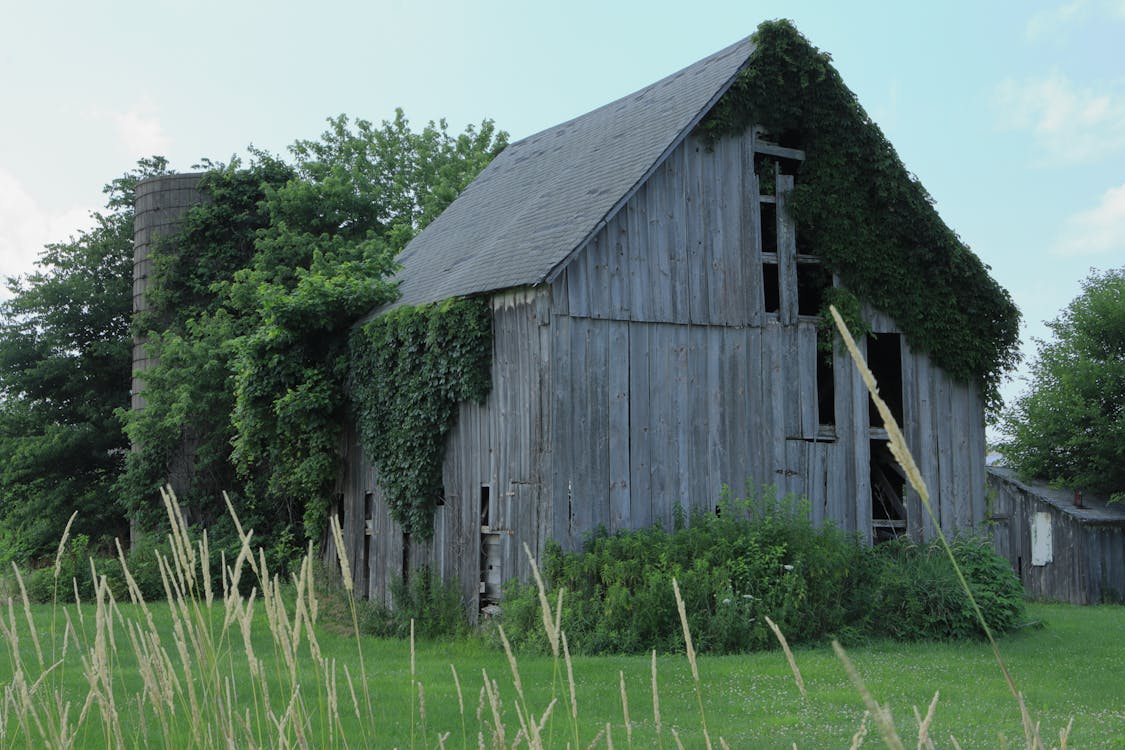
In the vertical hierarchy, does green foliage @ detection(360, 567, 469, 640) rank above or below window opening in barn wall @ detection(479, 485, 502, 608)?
below

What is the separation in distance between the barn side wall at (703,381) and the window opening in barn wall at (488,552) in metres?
1.37

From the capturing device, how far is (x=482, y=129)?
38.4 m

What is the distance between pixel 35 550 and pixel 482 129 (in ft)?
62.0

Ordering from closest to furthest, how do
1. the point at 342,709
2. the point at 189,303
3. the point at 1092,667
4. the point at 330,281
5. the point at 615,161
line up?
the point at 342,709 → the point at 1092,667 → the point at 615,161 → the point at 330,281 → the point at 189,303

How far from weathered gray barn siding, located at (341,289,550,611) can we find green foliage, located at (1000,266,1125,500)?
21.3 metres

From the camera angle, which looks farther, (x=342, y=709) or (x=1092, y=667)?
(x=1092, y=667)

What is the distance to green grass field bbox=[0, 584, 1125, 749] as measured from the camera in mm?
8086

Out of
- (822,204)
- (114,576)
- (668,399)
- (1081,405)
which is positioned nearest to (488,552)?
(668,399)

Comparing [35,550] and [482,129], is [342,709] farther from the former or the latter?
[482,129]

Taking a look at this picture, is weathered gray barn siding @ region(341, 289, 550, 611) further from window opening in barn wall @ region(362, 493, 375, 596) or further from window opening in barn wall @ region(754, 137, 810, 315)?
window opening in barn wall @ region(754, 137, 810, 315)

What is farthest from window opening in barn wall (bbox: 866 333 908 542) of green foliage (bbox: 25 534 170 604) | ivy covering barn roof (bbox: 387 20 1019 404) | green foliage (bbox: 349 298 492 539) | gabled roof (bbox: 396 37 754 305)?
green foliage (bbox: 25 534 170 604)

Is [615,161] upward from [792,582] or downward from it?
upward

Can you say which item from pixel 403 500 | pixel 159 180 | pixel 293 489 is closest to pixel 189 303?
pixel 159 180

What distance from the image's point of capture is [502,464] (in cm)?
1487
